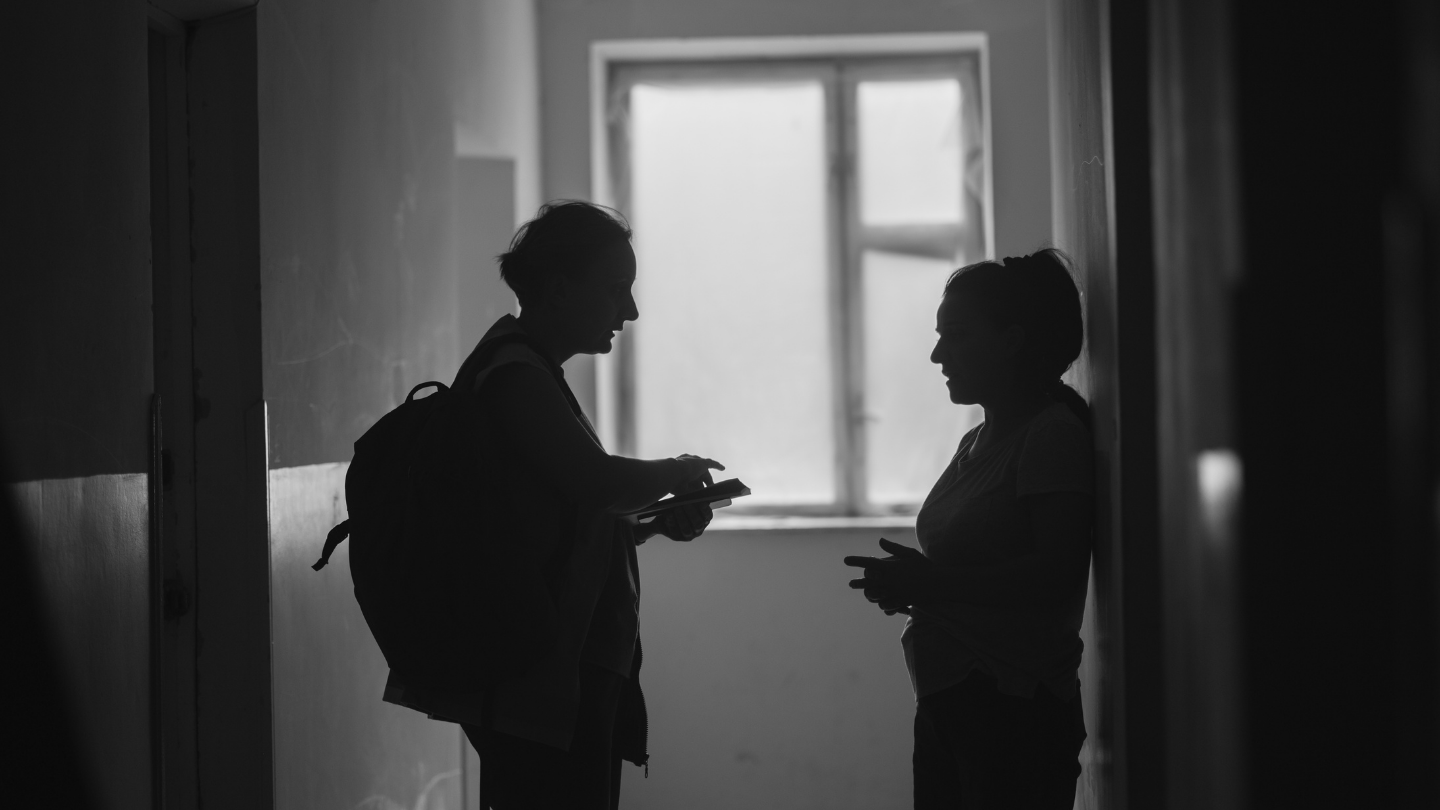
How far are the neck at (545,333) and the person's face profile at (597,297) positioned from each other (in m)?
0.02

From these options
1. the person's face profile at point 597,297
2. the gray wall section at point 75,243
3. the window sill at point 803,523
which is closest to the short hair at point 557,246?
the person's face profile at point 597,297

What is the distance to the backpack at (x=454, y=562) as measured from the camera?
1312 millimetres

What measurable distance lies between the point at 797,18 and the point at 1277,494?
2.99 metres

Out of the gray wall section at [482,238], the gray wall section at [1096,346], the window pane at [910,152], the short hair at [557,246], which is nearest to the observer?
the gray wall section at [1096,346]

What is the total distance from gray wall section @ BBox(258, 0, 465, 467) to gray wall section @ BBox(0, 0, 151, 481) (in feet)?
1.17

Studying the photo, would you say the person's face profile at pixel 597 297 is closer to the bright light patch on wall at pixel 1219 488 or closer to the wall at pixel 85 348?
the wall at pixel 85 348

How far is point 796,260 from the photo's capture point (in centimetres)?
376

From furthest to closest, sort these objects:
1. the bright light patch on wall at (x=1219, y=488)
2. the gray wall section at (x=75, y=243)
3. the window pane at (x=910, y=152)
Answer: the window pane at (x=910, y=152) → the gray wall section at (x=75, y=243) → the bright light patch on wall at (x=1219, y=488)

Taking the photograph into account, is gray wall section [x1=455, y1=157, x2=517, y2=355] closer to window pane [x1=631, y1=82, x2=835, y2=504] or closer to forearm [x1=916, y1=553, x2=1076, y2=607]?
window pane [x1=631, y1=82, x2=835, y2=504]

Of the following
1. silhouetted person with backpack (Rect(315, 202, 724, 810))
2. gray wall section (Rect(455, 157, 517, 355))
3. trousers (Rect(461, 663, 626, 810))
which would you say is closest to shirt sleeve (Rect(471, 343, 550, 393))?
silhouetted person with backpack (Rect(315, 202, 724, 810))

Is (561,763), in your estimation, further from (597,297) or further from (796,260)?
(796,260)

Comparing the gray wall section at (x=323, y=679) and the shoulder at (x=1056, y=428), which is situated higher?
the shoulder at (x=1056, y=428)

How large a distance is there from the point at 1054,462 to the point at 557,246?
→ 0.67m

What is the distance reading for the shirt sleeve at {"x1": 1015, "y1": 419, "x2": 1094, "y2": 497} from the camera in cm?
134
